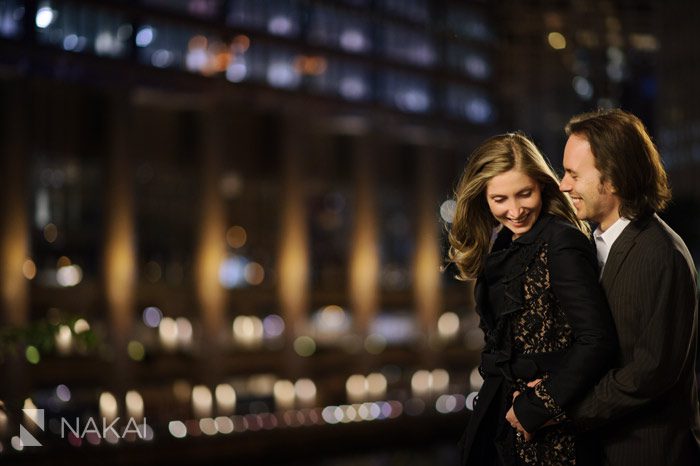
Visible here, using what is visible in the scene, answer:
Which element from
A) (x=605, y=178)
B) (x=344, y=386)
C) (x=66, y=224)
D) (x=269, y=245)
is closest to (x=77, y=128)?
(x=66, y=224)

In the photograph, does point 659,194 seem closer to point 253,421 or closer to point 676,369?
point 676,369

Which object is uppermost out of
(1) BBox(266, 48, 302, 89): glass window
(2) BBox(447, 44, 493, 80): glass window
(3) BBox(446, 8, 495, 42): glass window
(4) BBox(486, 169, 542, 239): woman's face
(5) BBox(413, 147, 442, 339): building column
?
(3) BBox(446, 8, 495, 42): glass window

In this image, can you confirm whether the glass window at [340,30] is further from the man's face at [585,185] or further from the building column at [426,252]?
the man's face at [585,185]

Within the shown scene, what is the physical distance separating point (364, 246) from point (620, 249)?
50.1m

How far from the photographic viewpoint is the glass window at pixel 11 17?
49.8 feet

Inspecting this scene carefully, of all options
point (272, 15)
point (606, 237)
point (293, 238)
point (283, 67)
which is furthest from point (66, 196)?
point (606, 237)

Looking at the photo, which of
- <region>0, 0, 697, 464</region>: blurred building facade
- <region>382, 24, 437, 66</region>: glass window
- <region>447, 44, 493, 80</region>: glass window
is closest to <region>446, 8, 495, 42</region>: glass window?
<region>0, 0, 697, 464</region>: blurred building facade

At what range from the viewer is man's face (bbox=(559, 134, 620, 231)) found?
3197 mm

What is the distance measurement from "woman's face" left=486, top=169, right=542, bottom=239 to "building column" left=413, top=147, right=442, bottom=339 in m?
51.1

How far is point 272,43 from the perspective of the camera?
46344mm

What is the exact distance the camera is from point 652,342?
9.95 feet

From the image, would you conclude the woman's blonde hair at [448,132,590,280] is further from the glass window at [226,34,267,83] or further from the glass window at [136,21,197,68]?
the glass window at [226,34,267,83]

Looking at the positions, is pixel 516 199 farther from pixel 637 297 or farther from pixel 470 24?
pixel 470 24

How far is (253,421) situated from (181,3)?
81.5 ft
